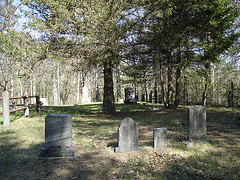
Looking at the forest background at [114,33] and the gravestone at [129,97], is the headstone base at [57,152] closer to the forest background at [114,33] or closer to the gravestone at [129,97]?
the forest background at [114,33]

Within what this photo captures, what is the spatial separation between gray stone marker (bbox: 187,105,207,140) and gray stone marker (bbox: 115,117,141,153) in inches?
72.0

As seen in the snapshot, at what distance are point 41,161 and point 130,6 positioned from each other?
936cm

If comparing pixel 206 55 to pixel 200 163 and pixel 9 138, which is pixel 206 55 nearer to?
pixel 200 163

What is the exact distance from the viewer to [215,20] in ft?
35.3

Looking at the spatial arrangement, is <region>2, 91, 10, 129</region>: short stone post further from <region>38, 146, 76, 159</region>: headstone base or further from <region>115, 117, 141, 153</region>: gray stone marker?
<region>115, 117, 141, 153</region>: gray stone marker

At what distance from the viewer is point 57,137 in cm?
523

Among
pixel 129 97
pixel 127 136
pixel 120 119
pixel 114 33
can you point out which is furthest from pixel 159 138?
pixel 129 97

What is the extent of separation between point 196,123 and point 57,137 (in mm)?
4343

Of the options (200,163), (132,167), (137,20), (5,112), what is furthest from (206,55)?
(5,112)

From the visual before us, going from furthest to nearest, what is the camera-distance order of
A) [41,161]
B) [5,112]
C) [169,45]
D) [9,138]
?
[169,45] → [5,112] → [9,138] → [41,161]

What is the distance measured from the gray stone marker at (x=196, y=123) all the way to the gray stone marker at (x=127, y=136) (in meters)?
1.83

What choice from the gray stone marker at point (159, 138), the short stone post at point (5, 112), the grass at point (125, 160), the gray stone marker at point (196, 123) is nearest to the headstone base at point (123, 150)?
the grass at point (125, 160)

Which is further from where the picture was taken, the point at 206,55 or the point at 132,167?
the point at 206,55

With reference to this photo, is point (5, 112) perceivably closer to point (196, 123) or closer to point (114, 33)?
point (114, 33)
